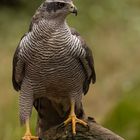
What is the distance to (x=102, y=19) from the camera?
16375mm

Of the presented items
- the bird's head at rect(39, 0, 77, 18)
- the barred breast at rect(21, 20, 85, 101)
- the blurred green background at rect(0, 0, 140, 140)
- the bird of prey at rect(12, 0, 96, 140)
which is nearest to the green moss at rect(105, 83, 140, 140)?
the blurred green background at rect(0, 0, 140, 140)

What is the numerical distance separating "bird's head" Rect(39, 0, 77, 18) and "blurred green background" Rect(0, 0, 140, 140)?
2555mm

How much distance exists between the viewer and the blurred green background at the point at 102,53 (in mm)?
10846

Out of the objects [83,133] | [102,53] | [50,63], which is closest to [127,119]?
[83,133]

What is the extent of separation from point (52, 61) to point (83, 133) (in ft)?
2.32

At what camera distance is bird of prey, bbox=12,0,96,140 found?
767 centimetres

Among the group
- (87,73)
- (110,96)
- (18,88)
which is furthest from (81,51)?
(110,96)

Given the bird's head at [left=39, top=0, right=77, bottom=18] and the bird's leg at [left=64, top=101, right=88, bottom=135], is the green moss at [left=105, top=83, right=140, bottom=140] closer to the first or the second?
the bird's leg at [left=64, top=101, right=88, bottom=135]

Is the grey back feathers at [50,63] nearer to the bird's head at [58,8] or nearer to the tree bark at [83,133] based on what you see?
the bird's head at [58,8]

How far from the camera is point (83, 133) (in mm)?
7695

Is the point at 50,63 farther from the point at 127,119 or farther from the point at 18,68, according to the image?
the point at 127,119

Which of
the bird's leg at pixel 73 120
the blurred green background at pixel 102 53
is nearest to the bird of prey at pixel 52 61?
the bird's leg at pixel 73 120

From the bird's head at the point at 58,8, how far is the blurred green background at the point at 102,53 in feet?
8.38

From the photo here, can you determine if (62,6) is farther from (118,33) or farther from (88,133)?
(118,33)
